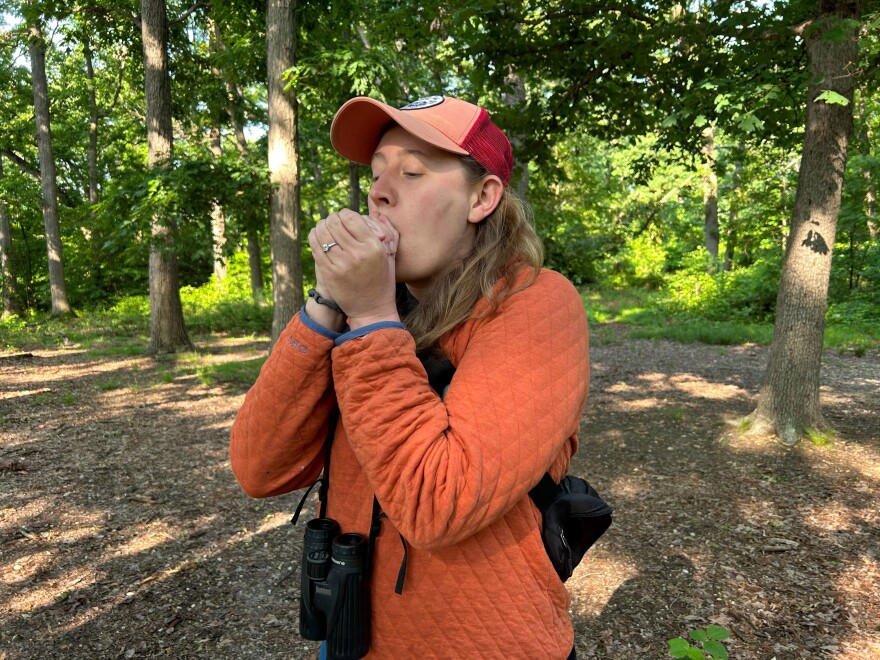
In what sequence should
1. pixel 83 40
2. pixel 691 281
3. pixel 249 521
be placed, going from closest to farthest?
1. pixel 249 521
2. pixel 83 40
3. pixel 691 281

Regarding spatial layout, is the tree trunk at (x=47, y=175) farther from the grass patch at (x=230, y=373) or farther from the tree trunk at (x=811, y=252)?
the tree trunk at (x=811, y=252)

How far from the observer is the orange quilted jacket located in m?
0.91

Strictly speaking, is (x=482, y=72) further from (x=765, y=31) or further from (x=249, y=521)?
(x=249, y=521)

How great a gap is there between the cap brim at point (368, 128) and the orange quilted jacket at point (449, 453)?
33 centimetres

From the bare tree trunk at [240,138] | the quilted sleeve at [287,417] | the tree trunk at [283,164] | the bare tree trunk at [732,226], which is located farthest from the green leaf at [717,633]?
the bare tree trunk at [732,226]

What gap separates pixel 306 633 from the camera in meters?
1.25

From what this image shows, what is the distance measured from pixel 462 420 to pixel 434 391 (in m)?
0.12

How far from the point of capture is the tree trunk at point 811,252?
5.03 metres

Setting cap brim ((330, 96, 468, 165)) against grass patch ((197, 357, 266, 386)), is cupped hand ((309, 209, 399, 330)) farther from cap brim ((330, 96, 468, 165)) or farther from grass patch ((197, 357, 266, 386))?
grass patch ((197, 357, 266, 386))

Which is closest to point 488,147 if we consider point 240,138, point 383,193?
point 383,193

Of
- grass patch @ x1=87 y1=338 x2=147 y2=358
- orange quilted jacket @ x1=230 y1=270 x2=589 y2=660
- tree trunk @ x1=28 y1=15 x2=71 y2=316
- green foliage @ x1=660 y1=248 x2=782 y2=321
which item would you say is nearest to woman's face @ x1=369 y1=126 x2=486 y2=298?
orange quilted jacket @ x1=230 y1=270 x2=589 y2=660

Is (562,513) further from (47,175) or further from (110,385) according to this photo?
(47,175)

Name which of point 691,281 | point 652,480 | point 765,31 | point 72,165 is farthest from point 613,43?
point 72,165

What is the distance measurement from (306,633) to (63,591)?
3103mm
